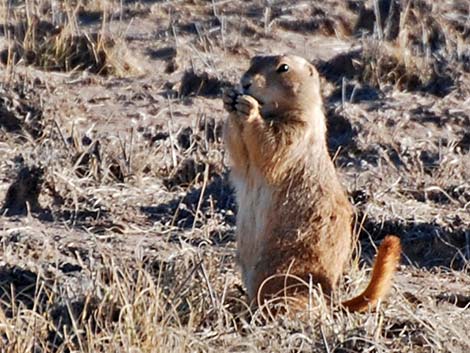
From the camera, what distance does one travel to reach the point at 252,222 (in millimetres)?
7492

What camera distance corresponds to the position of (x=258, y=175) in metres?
7.55

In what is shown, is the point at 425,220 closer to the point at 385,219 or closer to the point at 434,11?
the point at 385,219

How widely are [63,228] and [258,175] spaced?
132 cm

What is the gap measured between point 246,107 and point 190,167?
2079 millimetres

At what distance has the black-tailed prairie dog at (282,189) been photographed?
7.39m

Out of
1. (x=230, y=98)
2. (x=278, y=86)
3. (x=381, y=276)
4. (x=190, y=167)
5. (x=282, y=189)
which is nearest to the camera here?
(x=381, y=276)

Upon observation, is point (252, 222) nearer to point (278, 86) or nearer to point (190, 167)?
point (278, 86)

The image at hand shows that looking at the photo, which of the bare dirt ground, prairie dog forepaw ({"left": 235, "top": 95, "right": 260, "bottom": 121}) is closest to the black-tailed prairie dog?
prairie dog forepaw ({"left": 235, "top": 95, "right": 260, "bottom": 121})

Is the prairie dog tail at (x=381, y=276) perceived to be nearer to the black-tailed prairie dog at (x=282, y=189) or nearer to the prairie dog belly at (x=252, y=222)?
the black-tailed prairie dog at (x=282, y=189)

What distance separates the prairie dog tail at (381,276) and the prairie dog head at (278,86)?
96 cm

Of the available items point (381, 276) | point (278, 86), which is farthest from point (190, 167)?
point (381, 276)

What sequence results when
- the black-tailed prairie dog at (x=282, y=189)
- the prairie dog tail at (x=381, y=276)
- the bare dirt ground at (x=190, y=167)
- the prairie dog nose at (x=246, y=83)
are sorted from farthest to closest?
the prairie dog nose at (x=246, y=83) < the black-tailed prairie dog at (x=282, y=189) < the prairie dog tail at (x=381, y=276) < the bare dirt ground at (x=190, y=167)

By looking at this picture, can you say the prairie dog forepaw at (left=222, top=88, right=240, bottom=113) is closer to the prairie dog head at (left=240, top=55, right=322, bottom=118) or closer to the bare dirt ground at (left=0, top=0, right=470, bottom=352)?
the prairie dog head at (left=240, top=55, right=322, bottom=118)

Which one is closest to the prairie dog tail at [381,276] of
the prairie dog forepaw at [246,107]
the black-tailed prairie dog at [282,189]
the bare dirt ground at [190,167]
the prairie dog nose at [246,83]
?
the bare dirt ground at [190,167]
